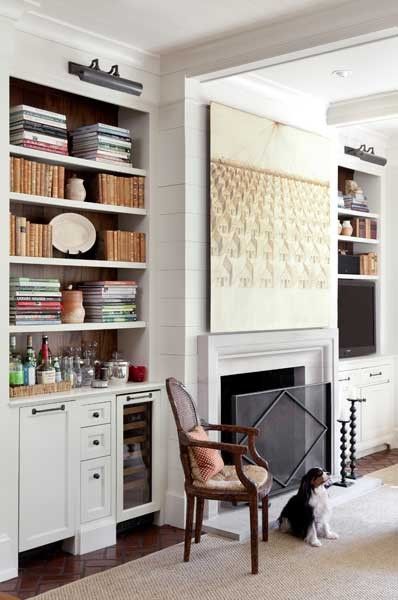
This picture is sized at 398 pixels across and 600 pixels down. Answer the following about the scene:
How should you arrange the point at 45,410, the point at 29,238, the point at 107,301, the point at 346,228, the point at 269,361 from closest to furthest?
the point at 45,410
the point at 29,238
the point at 107,301
the point at 269,361
the point at 346,228

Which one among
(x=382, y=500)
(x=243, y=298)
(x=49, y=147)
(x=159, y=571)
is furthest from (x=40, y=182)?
(x=382, y=500)

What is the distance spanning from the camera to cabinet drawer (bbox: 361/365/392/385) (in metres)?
6.26

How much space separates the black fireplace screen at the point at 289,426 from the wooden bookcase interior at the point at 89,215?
2.60ft

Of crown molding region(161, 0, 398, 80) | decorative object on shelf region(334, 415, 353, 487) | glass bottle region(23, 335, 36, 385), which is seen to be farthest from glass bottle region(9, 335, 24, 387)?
decorative object on shelf region(334, 415, 353, 487)

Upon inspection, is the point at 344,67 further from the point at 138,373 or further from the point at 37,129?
the point at 138,373

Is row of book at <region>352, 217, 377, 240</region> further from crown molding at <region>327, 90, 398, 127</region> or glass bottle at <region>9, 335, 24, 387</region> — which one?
glass bottle at <region>9, 335, 24, 387</region>

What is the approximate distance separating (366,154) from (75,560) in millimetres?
4043

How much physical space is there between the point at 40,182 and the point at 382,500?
3.08m

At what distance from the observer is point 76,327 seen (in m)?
4.10

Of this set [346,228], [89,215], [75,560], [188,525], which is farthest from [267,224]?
[75,560]

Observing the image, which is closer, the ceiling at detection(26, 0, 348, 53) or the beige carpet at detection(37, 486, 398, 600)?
the beige carpet at detection(37, 486, 398, 600)

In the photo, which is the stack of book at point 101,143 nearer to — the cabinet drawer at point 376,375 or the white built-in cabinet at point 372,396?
the white built-in cabinet at point 372,396

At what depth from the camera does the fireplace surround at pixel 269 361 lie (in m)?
4.44

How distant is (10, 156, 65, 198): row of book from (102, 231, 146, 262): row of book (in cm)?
43
